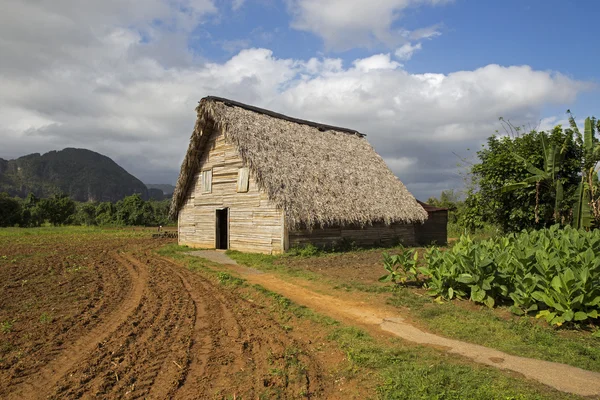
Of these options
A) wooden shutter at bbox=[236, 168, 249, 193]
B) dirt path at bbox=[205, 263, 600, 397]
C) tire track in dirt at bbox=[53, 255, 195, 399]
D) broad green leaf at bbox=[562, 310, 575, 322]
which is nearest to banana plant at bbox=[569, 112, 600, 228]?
broad green leaf at bbox=[562, 310, 575, 322]

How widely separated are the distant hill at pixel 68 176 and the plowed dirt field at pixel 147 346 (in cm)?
11008

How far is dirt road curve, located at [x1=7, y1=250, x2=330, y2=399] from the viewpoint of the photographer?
3627 mm

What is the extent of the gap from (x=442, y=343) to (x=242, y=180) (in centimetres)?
1114

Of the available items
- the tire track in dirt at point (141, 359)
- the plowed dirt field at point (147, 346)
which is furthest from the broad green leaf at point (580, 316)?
the tire track in dirt at point (141, 359)

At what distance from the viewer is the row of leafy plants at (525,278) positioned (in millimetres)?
5320

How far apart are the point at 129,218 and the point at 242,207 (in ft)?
87.8

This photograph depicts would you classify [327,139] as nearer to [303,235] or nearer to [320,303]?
[303,235]

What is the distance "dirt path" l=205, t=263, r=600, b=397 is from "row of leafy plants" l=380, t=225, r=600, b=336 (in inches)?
56.9

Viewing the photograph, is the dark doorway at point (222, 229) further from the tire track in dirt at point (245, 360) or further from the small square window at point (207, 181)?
the tire track in dirt at point (245, 360)

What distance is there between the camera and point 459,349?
4.74 meters

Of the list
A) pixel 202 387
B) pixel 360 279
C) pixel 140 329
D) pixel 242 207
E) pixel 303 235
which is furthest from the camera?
pixel 242 207

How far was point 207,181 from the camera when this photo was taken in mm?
16906

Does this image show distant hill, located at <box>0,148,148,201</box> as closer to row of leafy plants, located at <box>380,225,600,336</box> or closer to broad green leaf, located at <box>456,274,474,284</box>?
row of leafy plants, located at <box>380,225,600,336</box>

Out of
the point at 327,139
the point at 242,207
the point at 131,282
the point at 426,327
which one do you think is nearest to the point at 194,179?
the point at 242,207
